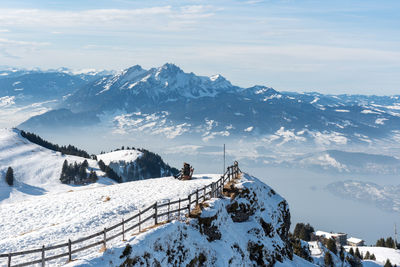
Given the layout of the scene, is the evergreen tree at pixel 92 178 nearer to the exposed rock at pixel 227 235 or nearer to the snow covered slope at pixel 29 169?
the snow covered slope at pixel 29 169

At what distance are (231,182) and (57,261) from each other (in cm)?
2678

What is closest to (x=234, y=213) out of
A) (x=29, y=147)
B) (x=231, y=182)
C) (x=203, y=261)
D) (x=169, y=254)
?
(x=231, y=182)

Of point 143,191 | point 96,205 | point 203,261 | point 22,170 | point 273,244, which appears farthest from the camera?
point 22,170

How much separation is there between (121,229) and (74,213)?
9601mm

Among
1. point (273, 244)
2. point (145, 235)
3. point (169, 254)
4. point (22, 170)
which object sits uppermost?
point (145, 235)

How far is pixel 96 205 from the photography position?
4066 centimetres

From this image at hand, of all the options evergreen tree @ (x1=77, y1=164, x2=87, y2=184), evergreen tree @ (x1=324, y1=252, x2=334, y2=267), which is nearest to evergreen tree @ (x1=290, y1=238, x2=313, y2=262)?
evergreen tree @ (x1=324, y1=252, x2=334, y2=267)

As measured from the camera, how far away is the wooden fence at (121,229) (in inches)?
884

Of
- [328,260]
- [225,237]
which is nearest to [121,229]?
→ [225,237]

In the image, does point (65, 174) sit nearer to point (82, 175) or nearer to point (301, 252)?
point (82, 175)

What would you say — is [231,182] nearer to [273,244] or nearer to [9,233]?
[273,244]

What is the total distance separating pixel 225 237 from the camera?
36688 mm

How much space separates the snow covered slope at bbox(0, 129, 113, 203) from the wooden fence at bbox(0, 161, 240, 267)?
10487cm

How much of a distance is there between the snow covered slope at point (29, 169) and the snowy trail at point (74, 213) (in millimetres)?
91567
